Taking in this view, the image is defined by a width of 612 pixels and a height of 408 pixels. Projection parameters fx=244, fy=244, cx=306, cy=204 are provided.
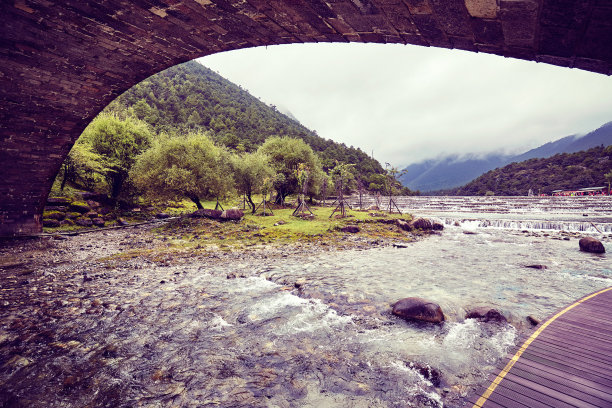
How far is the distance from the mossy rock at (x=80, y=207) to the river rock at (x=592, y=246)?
1454 inches

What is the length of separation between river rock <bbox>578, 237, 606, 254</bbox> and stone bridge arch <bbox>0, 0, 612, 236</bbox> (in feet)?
68.3

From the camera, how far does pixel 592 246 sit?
1570 centimetres

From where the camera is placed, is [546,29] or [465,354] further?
[465,354]

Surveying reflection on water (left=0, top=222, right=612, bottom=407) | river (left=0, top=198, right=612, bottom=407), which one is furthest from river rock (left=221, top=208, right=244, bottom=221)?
reflection on water (left=0, top=222, right=612, bottom=407)

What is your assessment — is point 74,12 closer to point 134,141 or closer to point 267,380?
point 267,380

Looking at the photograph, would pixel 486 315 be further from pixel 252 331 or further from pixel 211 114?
pixel 211 114

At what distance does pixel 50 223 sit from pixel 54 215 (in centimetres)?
131

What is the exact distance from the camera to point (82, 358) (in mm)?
4660

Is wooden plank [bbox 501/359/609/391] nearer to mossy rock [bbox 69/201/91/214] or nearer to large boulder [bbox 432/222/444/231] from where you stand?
large boulder [bbox 432/222/444/231]

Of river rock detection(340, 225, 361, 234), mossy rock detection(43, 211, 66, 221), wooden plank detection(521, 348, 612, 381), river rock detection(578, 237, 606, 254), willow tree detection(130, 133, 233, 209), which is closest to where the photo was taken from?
wooden plank detection(521, 348, 612, 381)

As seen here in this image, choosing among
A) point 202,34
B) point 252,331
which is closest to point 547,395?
point 252,331

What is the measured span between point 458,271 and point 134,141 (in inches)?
1224

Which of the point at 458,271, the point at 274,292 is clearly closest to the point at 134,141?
the point at 274,292

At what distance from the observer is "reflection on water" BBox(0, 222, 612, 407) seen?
409 centimetres
